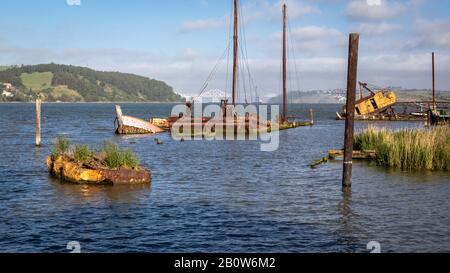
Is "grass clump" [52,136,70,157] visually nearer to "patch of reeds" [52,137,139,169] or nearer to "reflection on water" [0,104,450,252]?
"reflection on water" [0,104,450,252]

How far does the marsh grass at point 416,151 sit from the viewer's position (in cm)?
2408

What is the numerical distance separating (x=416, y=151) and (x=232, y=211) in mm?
12266

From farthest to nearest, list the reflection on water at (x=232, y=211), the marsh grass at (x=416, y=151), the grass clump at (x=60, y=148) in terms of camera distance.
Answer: the grass clump at (x=60, y=148)
the marsh grass at (x=416, y=151)
the reflection on water at (x=232, y=211)

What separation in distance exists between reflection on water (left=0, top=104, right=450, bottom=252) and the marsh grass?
3.25ft

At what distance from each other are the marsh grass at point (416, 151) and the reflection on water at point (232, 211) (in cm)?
99

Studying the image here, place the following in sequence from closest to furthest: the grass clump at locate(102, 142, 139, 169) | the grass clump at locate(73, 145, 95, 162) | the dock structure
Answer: the grass clump at locate(102, 142, 139, 169) → the grass clump at locate(73, 145, 95, 162) → the dock structure

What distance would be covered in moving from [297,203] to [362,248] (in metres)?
5.43

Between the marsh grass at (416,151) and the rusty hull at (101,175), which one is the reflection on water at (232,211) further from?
the marsh grass at (416,151)

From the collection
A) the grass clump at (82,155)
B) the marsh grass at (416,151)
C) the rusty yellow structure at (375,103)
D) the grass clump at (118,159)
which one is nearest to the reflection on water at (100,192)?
the grass clump at (118,159)

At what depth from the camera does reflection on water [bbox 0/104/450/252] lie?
1249cm

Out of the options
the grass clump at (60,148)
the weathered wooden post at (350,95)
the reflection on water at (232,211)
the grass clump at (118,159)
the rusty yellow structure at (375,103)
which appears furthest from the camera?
the rusty yellow structure at (375,103)

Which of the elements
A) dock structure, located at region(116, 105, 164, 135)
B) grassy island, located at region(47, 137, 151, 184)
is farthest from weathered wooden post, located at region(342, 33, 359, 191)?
dock structure, located at region(116, 105, 164, 135)

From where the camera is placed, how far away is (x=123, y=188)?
1997cm
